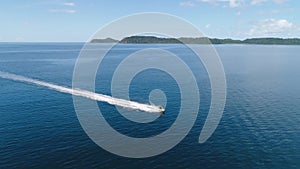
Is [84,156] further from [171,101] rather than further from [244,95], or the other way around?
[244,95]

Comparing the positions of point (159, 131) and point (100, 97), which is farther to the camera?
point (100, 97)

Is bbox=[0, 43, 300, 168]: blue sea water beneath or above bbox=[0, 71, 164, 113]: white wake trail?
beneath

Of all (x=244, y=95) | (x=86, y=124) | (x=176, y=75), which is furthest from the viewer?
(x=176, y=75)

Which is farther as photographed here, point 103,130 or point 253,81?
point 253,81

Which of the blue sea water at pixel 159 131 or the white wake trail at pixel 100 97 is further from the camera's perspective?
the white wake trail at pixel 100 97

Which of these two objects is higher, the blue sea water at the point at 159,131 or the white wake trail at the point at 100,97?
the white wake trail at the point at 100,97

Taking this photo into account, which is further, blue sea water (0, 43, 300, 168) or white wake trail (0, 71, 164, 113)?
white wake trail (0, 71, 164, 113)

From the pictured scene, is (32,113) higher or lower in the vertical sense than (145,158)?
higher

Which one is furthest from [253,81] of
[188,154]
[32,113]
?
[32,113]

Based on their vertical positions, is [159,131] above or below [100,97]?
below

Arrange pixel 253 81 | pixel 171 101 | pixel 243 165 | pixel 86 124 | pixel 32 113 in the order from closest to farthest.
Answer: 1. pixel 243 165
2. pixel 86 124
3. pixel 32 113
4. pixel 171 101
5. pixel 253 81
